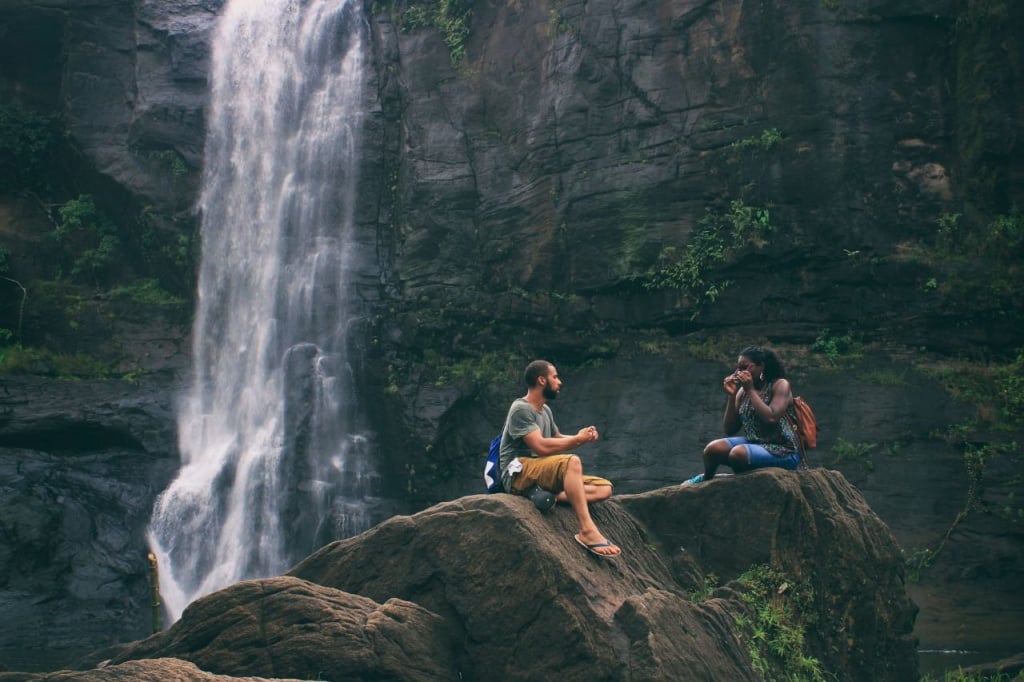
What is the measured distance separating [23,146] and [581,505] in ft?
57.3

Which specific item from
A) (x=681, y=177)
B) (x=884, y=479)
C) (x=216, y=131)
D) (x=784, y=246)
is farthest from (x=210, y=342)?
(x=884, y=479)

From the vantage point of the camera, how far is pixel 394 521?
779 cm

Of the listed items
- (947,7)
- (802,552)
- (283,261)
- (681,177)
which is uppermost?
(947,7)

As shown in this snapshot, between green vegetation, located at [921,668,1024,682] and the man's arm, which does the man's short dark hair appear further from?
green vegetation, located at [921,668,1024,682]

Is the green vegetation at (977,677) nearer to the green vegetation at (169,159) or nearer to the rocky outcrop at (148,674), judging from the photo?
the rocky outcrop at (148,674)

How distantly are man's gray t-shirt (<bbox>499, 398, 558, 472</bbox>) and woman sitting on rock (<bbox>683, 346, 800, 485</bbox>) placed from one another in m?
1.71

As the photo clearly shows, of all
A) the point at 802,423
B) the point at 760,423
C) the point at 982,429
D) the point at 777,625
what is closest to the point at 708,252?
the point at 982,429

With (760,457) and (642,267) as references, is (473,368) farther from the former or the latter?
(760,457)

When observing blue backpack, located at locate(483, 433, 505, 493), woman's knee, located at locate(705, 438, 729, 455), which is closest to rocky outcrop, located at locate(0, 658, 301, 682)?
blue backpack, located at locate(483, 433, 505, 493)

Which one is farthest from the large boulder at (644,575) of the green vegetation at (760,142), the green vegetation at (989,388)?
the green vegetation at (760,142)

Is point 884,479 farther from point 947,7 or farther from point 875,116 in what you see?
point 947,7

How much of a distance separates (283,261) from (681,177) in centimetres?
746

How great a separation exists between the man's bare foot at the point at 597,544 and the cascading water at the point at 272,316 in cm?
1027

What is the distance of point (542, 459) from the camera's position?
7.50 metres
